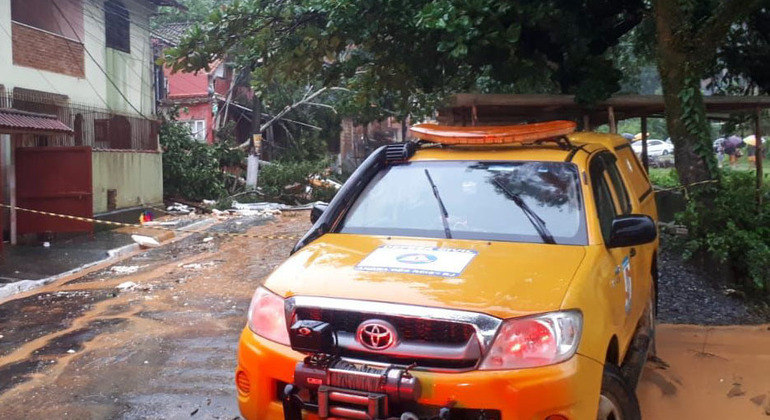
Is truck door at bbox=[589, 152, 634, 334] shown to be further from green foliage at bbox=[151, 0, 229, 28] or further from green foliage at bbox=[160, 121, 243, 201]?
green foliage at bbox=[151, 0, 229, 28]

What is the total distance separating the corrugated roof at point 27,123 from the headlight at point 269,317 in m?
8.23

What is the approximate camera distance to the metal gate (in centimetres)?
1226

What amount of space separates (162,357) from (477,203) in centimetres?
336

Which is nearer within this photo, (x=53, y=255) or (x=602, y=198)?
(x=602, y=198)

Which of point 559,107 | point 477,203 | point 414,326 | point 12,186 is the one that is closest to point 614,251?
point 477,203

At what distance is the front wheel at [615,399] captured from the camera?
317cm

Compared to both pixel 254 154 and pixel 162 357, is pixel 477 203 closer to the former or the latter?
pixel 162 357

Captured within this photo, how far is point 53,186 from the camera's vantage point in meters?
12.5

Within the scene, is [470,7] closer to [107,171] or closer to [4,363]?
[4,363]

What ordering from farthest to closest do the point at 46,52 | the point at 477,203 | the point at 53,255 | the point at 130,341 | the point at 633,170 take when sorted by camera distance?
the point at 46,52, the point at 53,255, the point at 130,341, the point at 633,170, the point at 477,203

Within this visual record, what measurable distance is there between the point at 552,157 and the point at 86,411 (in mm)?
3519

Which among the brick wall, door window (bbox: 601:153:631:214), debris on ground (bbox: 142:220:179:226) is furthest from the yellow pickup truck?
debris on ground (bbox: 142:220:179:226)

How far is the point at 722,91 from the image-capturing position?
12641 millimetres

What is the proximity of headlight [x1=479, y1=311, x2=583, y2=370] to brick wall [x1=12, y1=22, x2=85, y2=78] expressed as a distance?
13438 mm
